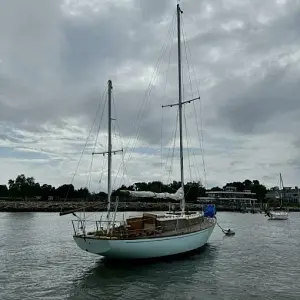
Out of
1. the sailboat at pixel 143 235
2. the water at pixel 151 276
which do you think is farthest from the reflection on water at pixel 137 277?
the sailboat at pixel 143 235

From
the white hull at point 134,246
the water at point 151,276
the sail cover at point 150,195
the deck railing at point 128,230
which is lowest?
the water at point 151,276

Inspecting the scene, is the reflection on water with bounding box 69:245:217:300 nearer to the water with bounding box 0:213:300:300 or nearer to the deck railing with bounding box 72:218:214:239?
the water with bounding box 0:213:300:300

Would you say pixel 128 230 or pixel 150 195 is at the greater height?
pixel 150 195

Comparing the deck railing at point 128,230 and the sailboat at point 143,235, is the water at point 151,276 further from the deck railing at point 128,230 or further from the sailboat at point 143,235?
the deck railing at point 128,230

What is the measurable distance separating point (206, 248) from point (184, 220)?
Answer: 7.09 metres

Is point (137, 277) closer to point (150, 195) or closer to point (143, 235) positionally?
point (143, 235)

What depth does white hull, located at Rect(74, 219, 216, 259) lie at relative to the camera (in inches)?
1008

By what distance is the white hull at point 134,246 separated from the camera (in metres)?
25.6

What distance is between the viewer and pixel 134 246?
85.9 ft

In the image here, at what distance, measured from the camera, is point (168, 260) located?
97.5 ft

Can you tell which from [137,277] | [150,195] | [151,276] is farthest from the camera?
[150,195]

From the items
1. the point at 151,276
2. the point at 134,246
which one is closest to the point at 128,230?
the point at 134,246

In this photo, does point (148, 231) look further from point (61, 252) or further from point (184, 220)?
point (61, 252)

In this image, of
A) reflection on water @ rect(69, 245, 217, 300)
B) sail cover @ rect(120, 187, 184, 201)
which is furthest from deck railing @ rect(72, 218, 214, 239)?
sail cover @ rect(120, 187, 184, 201)
